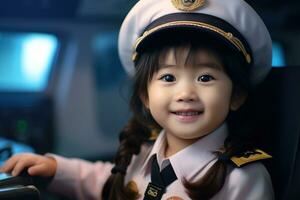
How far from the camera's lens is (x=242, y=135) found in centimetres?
96

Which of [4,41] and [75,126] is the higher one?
[4,41]

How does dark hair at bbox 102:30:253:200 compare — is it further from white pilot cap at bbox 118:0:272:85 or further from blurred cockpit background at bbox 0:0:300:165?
blurred cockpit background at bbox 0:0:300:165

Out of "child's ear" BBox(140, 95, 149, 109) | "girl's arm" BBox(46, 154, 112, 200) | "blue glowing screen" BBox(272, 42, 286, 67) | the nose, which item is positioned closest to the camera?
the nose

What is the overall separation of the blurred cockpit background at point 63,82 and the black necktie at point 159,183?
0.67 meters

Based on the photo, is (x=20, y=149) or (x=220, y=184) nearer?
(x=220, y=184)

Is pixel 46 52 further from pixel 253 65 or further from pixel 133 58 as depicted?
pixel 253 65

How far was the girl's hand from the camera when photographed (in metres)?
1.02

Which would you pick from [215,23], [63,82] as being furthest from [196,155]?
[63,82]

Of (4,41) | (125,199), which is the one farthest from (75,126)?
(125,199)

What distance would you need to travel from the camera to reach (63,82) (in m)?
1.65

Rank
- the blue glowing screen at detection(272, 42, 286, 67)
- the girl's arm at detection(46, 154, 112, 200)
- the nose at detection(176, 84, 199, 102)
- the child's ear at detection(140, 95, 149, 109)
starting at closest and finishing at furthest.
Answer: the nose at detection(176, 84, 199, 102) < the child's ear at detection(140, 95, 149, 109) < the girl's arm at detection(46, 154, 112, 200) < the blue glowing screen at detection(272, 42, 286, 67)

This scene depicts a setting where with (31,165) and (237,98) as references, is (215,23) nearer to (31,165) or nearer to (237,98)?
(237,98)

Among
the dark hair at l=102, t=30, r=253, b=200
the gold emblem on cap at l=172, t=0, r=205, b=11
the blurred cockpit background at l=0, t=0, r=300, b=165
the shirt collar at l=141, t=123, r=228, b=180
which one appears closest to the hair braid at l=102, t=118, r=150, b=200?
the dark hair at l=102, t=30, r=253, b=200

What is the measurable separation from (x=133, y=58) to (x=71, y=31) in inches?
27.5
